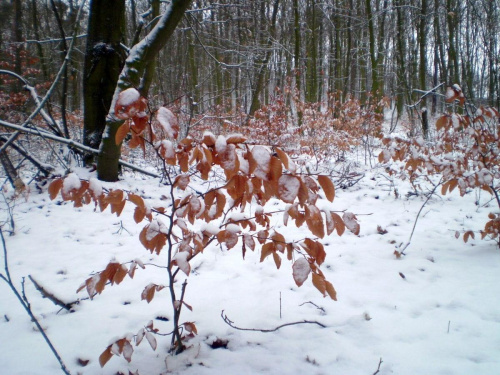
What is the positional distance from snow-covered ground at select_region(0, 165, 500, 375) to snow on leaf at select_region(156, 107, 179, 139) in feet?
3.34

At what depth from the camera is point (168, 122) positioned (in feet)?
3.05

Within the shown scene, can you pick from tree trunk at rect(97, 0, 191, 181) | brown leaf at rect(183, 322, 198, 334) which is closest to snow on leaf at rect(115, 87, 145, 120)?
brown leaf at rect(183, 322, 198, 334)

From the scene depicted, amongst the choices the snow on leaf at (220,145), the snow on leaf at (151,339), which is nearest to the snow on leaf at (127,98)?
the snow on leaf at (220,145)

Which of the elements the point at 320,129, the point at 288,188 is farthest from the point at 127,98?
the point at 320,129

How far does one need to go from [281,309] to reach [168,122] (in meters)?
1.54

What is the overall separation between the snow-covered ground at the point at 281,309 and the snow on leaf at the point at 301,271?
54 cm

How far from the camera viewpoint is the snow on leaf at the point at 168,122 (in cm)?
90

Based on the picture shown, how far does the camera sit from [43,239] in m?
3.05

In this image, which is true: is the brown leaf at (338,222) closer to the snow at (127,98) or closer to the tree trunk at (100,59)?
the snow at (127,98)

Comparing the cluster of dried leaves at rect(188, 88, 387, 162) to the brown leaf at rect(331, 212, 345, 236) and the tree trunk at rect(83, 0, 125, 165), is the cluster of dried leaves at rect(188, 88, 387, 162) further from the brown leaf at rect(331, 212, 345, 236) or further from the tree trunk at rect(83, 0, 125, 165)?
the brown leaf at rect(331, 212, 345, 236)

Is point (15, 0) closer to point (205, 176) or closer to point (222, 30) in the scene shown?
point (222, 30)

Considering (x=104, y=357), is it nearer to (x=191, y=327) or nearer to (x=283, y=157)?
(x=191, y=327)

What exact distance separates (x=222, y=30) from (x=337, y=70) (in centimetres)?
960

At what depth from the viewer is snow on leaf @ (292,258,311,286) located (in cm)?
100
